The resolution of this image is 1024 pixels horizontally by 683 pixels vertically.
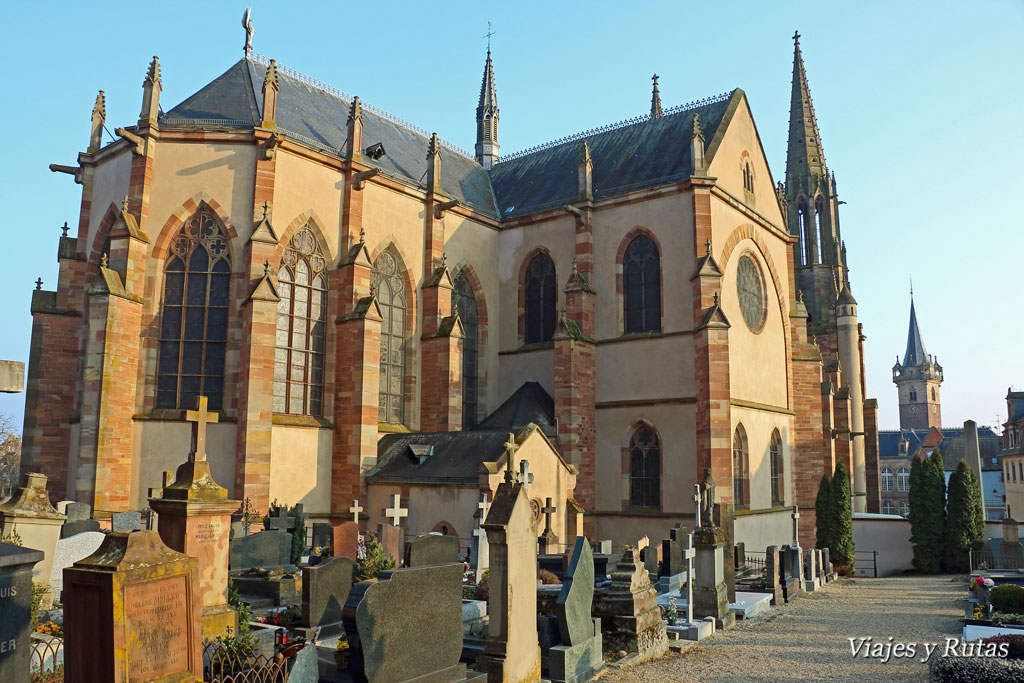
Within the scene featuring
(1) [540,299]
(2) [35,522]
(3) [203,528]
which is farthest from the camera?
(1) [540,299]

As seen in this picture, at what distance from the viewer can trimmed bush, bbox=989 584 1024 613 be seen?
44.5 feet

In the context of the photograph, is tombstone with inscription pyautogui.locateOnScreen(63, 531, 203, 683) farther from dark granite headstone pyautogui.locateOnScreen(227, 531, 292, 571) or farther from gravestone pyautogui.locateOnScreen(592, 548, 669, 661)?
dark granite headstone pyautogui.locateOnScreen(227, 531, 292, 571)

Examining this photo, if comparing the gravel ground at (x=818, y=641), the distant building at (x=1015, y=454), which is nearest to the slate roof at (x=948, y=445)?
the distant building at (x=1015, y=454)

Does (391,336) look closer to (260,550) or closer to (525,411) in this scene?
(525,411)

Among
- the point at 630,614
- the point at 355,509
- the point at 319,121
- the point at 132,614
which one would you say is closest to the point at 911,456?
the point at 319,121

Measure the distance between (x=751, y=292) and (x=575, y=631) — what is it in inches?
761

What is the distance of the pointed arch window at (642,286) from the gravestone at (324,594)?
51.9 ft

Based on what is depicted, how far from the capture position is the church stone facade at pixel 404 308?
19.8m

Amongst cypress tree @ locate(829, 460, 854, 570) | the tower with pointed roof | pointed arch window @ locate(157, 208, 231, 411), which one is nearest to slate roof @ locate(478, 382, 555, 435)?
pointed arch window @ locate(157, 208, 231, 411)

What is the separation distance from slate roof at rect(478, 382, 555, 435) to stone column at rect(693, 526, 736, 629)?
9.95 meters

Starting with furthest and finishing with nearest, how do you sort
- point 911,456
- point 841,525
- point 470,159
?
point 911,456 < point 470,159 < point 841,525

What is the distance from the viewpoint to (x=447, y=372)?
23906mm

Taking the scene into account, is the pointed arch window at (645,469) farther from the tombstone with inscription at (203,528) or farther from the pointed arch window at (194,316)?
the tombstone with inscription at (203,528)

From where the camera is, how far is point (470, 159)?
106ft
